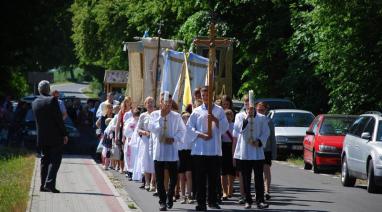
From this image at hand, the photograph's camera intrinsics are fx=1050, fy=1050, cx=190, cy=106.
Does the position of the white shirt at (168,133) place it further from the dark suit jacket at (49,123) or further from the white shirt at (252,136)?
the dark suit jacket at (49,123)

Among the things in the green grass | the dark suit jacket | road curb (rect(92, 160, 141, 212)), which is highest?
the dark suit jacket

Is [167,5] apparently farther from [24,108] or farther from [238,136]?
[238,136]

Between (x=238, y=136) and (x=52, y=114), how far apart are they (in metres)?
3.28

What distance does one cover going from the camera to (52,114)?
18.0 m

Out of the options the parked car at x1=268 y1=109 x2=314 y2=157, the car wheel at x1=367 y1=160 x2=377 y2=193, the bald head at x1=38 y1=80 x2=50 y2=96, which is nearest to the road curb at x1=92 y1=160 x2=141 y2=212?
the bald head at x1=38 y1=80 x2=50 y2=96

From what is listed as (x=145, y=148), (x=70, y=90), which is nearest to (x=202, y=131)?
(x=145, y=148)

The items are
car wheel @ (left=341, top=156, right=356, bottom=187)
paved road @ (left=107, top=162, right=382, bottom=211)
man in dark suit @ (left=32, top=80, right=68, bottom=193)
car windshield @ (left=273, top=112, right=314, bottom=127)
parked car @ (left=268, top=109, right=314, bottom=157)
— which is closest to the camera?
paved road @ (left=107, top=162, right=382, bottom=211)

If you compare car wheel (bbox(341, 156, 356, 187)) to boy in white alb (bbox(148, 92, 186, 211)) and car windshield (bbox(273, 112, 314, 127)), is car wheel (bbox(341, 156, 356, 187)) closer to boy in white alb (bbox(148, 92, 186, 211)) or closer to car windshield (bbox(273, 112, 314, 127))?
boy in white alb (bbox(148, 92, 186, 211))

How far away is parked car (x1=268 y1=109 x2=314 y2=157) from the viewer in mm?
31520

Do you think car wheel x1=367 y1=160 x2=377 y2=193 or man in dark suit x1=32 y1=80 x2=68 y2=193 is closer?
man in dark suit x1=32 y1=80 x2=68 y2=193

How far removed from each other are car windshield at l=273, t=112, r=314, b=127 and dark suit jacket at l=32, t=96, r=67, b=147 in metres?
15.3

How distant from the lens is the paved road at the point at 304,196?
16828mm

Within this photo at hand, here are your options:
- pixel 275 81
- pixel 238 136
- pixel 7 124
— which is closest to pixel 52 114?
pixel 238 136

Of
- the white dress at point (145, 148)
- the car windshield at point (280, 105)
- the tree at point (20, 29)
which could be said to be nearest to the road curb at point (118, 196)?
the white dress at point (145, 148)
